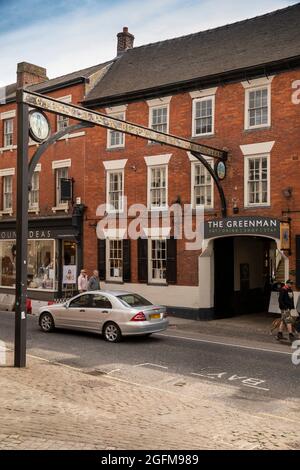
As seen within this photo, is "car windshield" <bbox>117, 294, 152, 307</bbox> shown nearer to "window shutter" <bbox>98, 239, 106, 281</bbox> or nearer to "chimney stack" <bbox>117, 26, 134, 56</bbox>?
"window shutter" <bbox>98, 239, 106, 281</bbox>

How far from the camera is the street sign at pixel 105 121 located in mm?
12281

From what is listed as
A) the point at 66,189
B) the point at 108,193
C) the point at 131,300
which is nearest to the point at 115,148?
the point at 108,193

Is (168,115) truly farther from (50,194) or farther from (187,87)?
(50,194)

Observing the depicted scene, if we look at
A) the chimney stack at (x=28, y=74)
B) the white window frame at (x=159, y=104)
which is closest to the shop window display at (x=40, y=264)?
the white window frame at (x=159, y=104)

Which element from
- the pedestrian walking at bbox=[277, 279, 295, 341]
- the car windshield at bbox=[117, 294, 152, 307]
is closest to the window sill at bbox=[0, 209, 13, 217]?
the car windshield at bbox=[117, 294, 152, 307]

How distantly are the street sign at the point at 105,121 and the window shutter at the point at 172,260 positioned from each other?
4035mm

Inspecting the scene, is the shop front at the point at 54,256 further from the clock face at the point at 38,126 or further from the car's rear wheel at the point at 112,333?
the clock face at the point at 38,126

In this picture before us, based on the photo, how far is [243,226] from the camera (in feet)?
61.2

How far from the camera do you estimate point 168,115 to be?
21.7 metres

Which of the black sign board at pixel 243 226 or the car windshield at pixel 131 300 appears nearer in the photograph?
the car windshield at pixel 131 300

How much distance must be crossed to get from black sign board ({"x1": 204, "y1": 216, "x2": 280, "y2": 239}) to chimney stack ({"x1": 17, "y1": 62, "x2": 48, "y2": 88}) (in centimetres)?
1560

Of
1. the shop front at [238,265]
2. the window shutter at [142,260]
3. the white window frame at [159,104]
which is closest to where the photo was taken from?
the shop front at [238,265]

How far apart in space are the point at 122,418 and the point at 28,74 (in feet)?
84.1

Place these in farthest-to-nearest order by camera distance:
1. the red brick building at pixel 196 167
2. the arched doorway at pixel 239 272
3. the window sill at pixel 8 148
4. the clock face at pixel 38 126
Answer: the window sill at pixel 8 148
the arched doorway at pixel 239 272
the red brick building at pixel 196 167
the clock face at pixel 38 126
